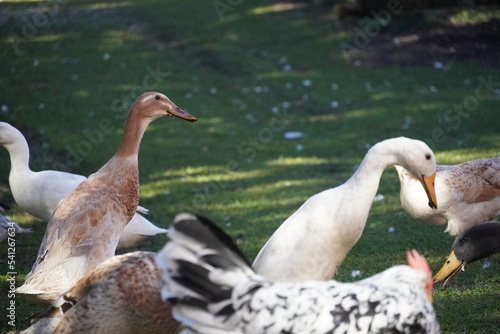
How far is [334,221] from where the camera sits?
4340 mm

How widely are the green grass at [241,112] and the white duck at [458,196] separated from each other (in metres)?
0.40

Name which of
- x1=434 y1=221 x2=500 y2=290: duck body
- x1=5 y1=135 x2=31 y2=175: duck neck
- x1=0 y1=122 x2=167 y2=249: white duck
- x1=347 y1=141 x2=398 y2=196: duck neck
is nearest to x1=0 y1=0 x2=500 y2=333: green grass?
x1=434 y1=221 x2=500 y2=290: duck body

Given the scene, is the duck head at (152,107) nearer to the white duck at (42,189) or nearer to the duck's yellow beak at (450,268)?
the white duck at (42,189)

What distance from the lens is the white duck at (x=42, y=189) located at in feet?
20.7

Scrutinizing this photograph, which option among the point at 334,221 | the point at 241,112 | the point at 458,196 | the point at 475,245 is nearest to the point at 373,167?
the point at 334,221

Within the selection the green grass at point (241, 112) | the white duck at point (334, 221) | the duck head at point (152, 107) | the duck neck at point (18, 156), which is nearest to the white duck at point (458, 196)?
the green grass at point (241, 112)

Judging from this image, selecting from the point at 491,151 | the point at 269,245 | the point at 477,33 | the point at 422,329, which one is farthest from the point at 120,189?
the point at 477,33

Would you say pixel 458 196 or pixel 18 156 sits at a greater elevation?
pixel 18 156

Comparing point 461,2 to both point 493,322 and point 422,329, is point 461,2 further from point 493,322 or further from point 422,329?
point 422,329

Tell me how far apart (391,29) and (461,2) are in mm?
1564

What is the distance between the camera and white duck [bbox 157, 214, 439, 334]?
11.1ft

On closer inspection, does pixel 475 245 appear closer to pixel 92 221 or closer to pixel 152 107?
pixel 152 107

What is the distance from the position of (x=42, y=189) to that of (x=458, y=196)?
3.75 metres

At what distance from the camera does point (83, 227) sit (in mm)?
4973
